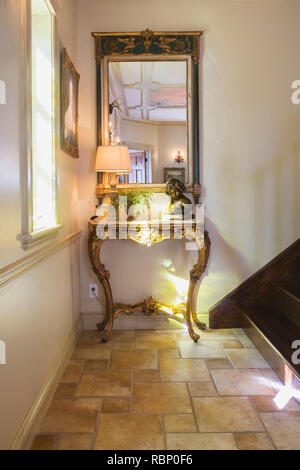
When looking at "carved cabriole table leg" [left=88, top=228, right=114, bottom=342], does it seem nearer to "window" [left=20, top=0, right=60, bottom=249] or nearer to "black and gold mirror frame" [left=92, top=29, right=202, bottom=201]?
"window" [left=20, top=0, right=60, bottom=249]

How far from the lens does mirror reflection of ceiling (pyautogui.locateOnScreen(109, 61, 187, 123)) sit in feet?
10.6

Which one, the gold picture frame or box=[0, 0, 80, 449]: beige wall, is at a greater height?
the gold picture frame

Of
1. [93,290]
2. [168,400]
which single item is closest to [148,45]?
[93,290]

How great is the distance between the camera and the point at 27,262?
1775mm

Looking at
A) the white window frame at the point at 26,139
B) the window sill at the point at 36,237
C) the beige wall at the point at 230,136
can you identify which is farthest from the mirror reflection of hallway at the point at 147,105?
the white window frame at the point at 26,139

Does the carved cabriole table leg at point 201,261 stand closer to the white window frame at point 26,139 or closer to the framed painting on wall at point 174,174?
the framed painting on wall at point 174,174

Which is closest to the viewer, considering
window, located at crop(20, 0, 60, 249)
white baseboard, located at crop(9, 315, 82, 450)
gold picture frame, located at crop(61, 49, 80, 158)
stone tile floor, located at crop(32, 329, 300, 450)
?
white baseboard, located at crop(9, 315, 82, 450)

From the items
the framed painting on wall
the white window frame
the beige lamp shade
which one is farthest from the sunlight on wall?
the framed painting on wall

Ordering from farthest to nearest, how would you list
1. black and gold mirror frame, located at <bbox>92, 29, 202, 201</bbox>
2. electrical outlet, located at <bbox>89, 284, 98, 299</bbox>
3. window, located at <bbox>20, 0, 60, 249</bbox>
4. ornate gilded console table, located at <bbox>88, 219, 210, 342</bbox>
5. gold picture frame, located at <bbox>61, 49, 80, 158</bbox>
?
electrical outlet, located at <bbox>89, 284, 98, 299</bbox>
black and gold mirror frame, located at <bbox>92, 29, 202, 201</bbox>
ornate gilded console table, located at <bbox>88, 219, 210, 342</bbox>
gold picture frame, located at <bbox>61, 49, 80, 158</bbox>
window, located at <bbox>20, 0, 60, 249</bbox>

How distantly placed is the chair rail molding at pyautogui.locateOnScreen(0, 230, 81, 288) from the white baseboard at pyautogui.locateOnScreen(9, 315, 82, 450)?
26.7 inches

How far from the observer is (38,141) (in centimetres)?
228

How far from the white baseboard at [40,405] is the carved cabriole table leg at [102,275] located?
376 mm

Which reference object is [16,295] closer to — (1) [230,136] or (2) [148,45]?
(1) [230,136]

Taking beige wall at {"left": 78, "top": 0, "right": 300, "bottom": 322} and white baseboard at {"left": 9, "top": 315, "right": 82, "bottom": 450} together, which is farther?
beige wall at {"left": 78, "top": 0, "right": 300, "bottom": 322}
